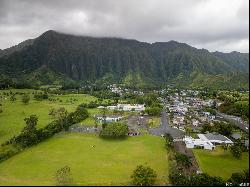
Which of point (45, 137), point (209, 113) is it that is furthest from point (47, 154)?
point (209, 113)

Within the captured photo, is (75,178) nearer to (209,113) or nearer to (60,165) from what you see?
(60,165)

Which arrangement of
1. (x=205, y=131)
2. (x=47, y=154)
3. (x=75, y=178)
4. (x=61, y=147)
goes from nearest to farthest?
(x=75, y=178) < (x=47, y=154) < (x=61, y=147) < (x=205, y=131)

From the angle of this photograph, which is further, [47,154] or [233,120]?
[233,120]

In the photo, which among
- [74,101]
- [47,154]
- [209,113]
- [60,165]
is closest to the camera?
[60,165]

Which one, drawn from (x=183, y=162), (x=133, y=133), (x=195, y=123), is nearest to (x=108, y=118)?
(x=133, y=133)

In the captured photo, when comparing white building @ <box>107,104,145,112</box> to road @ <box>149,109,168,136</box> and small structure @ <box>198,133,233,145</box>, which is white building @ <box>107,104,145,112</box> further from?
small structure @ <box>198,133,233,145</box>

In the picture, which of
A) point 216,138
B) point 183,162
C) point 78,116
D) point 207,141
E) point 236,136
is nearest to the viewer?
point 183,162

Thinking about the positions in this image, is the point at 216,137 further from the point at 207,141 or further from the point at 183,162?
the point at 183,162

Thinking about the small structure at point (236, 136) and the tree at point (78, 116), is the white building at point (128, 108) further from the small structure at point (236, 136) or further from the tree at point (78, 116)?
the small structure at point (236, 136)
